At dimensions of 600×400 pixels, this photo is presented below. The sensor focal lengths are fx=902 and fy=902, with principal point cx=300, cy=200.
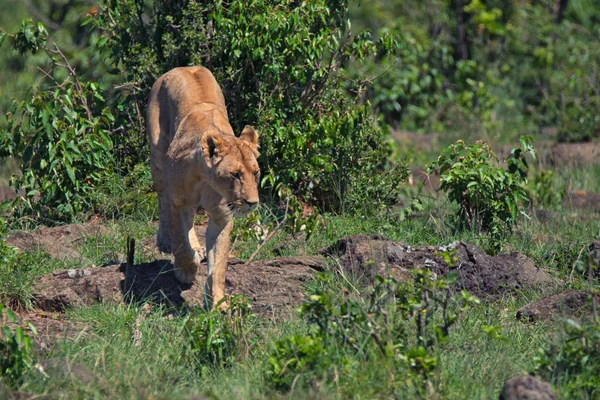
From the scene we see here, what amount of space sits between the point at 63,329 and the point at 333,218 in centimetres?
259

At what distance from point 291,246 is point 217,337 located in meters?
1.97

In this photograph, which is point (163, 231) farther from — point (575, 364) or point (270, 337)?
point (575, 364)

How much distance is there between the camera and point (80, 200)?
23.7 feet

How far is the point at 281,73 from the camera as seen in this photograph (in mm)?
7469

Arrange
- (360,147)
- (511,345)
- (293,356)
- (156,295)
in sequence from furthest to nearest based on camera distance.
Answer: (360,147) → (156,295) → (511,345) → (293,356)

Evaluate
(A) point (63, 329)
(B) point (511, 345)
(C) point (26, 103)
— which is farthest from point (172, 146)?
(B) point (511, 345)

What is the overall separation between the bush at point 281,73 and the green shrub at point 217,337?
2.34 meters

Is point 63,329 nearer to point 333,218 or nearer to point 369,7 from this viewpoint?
point 333,218

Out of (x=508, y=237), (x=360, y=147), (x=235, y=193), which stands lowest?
(x=508, y=237)

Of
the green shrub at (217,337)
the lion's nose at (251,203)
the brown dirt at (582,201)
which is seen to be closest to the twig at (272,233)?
the lion's nose at (251,203)

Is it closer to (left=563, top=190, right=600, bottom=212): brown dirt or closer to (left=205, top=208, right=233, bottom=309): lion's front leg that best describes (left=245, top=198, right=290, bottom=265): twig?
(left=205, top=208, right=233, bottom=309): lion's front leg

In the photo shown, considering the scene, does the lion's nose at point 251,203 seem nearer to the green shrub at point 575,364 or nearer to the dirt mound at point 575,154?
the green shrub at point 575,364

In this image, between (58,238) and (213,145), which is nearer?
(213,145)

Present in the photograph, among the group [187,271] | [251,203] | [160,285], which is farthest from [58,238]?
[251,203]
